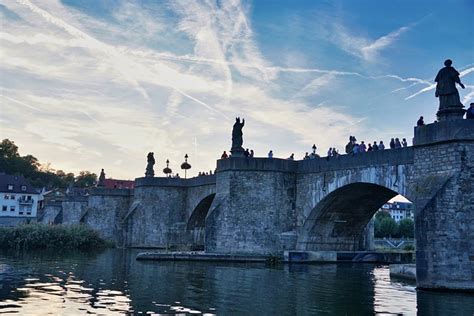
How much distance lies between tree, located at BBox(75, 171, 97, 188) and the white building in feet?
115

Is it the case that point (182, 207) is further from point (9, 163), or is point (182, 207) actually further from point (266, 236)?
point (9, 163)

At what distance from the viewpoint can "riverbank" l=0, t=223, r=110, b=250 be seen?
1572 inches

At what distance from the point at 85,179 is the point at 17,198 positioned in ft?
133

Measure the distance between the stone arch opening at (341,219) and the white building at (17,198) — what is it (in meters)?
62.1

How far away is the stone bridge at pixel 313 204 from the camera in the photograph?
18859 millimetres

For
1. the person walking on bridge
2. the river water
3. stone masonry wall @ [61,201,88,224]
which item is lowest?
the river water

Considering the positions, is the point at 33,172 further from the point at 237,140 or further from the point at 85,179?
the point at 237,140

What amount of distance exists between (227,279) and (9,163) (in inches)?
3684

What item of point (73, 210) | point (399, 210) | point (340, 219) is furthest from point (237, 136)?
point (399, 210)

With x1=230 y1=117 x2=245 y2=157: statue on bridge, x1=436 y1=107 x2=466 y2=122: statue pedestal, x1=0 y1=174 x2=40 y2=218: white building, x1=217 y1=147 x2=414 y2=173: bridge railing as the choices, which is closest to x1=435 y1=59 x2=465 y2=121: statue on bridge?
x1=436 y1=107 x2=466 y2=122: statue pedestal

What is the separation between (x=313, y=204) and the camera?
1238 inches

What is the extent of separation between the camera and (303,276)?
23.1 m

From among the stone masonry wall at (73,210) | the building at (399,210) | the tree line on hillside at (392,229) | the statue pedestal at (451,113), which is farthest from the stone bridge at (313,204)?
the building at (399,210)

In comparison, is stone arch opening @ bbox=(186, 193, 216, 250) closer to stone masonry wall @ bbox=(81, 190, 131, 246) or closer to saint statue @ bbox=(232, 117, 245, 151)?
stone masonry wall @ bbox=(81, 190, 131, 246)
